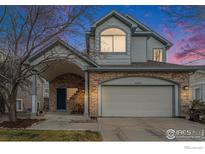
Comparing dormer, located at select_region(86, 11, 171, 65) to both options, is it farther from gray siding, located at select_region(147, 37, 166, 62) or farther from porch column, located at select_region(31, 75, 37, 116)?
porch column, located at select_region(31, 75, 37, 116)

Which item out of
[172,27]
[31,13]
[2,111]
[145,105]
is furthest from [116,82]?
[2,111]

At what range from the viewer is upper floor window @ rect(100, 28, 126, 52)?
15.8 metres

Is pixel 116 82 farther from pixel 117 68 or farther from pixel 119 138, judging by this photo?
pixel 119 138

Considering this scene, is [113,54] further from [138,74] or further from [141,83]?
[141,83]

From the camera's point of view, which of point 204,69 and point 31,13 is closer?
point 31,13

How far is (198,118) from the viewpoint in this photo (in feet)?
44.6

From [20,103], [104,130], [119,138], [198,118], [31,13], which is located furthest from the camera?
[20,103]

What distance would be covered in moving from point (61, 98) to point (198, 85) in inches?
359

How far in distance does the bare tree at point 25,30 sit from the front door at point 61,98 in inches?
271

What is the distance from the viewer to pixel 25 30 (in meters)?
12.1

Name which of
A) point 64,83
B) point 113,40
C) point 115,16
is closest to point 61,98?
point 64,83

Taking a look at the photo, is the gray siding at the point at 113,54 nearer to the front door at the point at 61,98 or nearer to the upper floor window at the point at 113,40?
the upper floor window at the point at 113,40

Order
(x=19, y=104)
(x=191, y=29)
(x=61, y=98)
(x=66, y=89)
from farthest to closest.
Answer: (x=61, y=98) < (x=66, y=89) < (x=19, y=104) < (x=191, y=29)

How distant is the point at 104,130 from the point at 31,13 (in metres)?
5.67
